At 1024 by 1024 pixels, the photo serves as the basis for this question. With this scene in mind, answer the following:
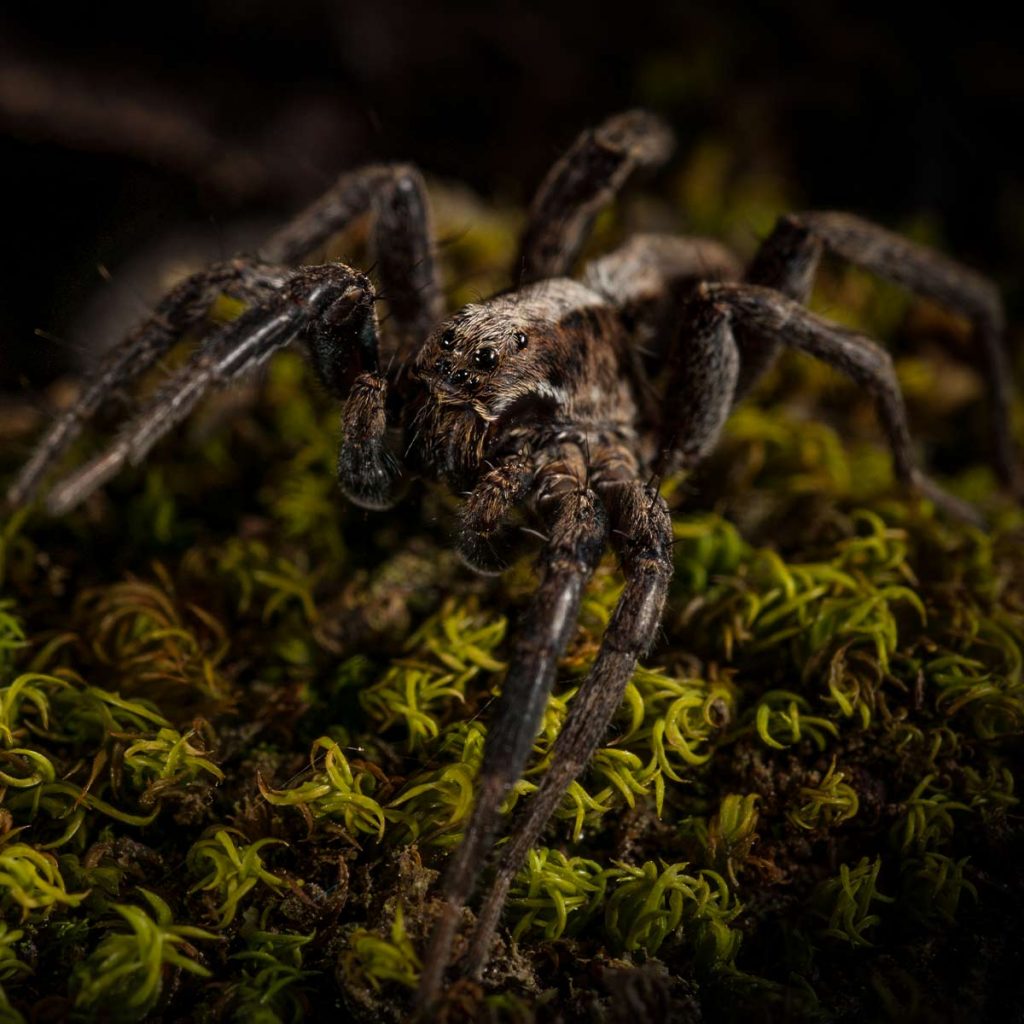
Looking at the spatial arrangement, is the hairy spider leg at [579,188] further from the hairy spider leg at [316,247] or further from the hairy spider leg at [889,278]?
the hairy spider leg at [889,278]

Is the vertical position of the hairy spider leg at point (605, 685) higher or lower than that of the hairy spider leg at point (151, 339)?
lower

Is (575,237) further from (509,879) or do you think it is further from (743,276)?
(509,879)

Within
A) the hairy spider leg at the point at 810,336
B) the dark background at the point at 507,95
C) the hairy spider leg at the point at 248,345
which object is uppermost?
the dark background at the point at 507,95

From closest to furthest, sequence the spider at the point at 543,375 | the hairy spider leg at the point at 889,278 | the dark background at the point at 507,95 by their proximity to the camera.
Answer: the spider at the point at 543,375
the hairy spider leg at the point at 889,278
the dark background at the point at 507,95

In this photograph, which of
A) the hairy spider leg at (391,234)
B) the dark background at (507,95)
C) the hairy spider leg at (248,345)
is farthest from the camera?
the dark background at (507,95)

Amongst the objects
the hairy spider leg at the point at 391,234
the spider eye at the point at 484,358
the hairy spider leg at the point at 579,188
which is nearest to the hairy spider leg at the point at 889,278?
the hairy spider leg at the point at 579,188

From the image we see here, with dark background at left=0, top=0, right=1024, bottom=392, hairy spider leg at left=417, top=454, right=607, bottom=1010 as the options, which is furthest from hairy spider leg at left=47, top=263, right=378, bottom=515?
dark background at left=0, top=0, right=1024, bottom=392
